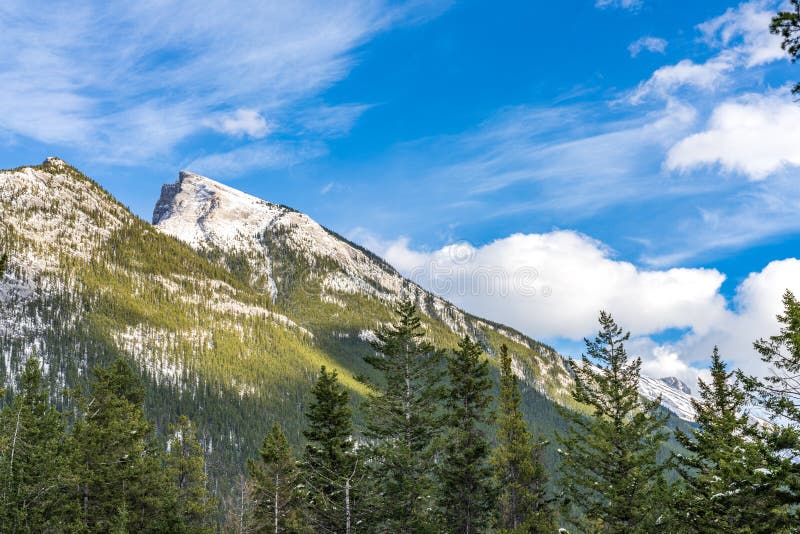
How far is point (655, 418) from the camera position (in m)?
24.6

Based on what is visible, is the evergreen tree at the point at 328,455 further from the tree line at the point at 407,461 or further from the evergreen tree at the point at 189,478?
the evergreen tree at the point at 189,478

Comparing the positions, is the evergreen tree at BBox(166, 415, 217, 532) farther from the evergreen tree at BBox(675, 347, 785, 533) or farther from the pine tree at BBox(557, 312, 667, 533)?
the evergreen tree at BBox(675, 347, 785, 533)

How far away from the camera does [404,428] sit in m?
26.6

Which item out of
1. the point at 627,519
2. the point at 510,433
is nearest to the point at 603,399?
the point at 627,519

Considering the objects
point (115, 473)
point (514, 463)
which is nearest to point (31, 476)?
point (115, 473)

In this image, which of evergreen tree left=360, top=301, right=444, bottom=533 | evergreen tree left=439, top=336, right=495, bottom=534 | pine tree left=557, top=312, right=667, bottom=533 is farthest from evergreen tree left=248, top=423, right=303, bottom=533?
pine tree left=557, top=312, right=667, bottom=533

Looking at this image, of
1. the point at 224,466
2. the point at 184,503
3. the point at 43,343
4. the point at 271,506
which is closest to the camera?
the point at 271,506

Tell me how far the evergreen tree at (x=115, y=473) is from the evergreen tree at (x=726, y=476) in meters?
29.3

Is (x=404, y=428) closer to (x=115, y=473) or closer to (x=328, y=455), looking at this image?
(x=328, y=455)

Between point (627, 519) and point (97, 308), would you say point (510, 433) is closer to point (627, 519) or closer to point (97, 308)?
point (627, 519)

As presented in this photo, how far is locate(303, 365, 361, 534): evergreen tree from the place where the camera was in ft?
72.4

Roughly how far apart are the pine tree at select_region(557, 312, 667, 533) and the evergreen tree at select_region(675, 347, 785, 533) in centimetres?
210

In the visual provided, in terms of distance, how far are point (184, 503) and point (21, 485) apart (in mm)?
11104

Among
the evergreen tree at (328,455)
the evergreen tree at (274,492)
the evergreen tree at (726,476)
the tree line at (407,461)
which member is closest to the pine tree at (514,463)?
the tree line at (407,461)
